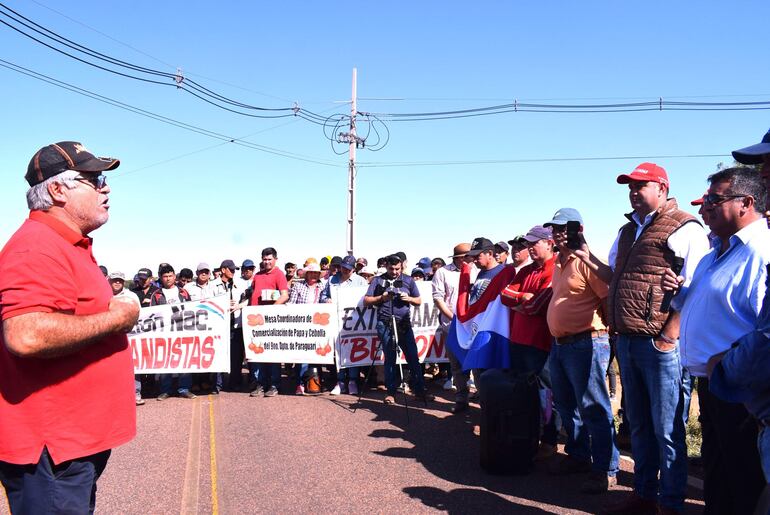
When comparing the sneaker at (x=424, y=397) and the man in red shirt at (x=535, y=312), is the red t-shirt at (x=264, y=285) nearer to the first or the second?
the sneaker at (x=424, y=397)

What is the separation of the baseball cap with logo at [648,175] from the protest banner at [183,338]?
25.8 feet

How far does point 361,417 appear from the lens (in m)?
8.48

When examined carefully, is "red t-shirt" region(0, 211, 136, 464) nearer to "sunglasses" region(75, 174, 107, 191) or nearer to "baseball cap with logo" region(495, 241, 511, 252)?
"sunglasses" region(75, 174, 107, 191)

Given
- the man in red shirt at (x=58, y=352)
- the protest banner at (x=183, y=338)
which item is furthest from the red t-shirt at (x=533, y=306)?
the protest banner at (x=183, y=338)

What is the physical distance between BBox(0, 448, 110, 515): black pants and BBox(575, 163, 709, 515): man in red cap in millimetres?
3521

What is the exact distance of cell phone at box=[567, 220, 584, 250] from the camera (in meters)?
4.79

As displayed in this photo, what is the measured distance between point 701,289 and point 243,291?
30.9 feet

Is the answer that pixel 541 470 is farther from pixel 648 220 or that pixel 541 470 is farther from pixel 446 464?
pixel 648 220

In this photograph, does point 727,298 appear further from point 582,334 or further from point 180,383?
point 180,383

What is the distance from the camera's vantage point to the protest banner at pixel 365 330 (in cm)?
1075

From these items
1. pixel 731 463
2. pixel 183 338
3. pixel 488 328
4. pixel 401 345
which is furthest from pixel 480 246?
pixel 183 338

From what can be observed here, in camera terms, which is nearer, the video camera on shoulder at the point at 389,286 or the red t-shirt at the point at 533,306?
the red t-shirt at the point at 533,306

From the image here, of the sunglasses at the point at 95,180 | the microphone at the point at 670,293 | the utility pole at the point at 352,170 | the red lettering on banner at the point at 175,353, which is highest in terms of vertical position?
the utility pole at the point at 352,170

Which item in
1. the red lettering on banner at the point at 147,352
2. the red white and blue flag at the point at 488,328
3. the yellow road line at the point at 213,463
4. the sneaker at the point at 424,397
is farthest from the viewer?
the red lettering on banner at the point at 147,352
